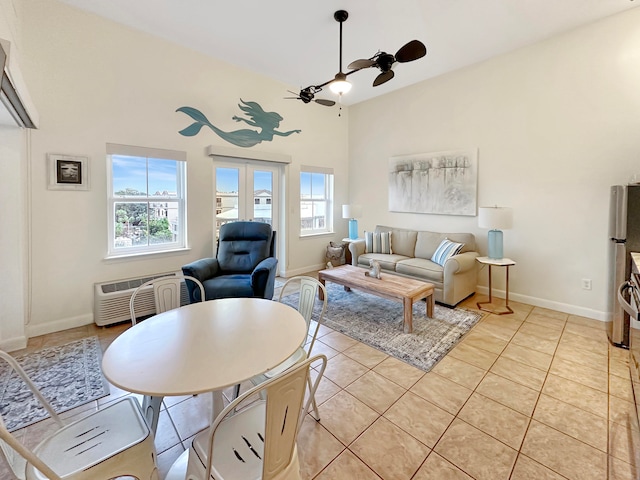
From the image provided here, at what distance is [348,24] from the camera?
323 cm

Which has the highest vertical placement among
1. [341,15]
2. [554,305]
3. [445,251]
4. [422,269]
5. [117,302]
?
[341,15]

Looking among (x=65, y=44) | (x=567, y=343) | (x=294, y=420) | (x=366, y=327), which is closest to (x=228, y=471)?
(x=294, y=420)

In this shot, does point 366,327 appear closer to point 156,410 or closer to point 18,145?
point 156,410

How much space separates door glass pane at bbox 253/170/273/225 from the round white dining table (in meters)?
3.25

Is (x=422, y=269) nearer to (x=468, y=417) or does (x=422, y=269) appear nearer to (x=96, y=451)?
(x=468, y=417)

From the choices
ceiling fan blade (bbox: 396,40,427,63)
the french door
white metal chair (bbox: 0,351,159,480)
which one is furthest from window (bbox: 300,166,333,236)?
white metal chair (bbox: 0,351,159,480)

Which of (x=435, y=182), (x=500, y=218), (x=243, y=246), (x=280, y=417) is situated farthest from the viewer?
(x=435, y=182)

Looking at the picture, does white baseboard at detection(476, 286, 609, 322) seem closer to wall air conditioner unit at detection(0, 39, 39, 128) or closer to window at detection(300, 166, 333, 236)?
window at detection(300, 166, 333, 236)

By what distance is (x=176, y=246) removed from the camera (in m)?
4.03

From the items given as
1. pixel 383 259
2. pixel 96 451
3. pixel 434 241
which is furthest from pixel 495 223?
pixel 96 451

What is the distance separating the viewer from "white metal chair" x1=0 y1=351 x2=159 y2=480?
104 cm

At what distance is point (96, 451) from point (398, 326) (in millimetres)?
2693

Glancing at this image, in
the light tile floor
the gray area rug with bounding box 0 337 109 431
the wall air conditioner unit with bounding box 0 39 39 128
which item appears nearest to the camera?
the light tile floor

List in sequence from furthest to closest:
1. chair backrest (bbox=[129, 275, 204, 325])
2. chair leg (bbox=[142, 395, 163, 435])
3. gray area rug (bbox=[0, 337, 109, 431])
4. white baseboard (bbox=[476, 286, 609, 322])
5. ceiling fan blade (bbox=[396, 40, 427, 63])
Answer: white baseboard (bbox=[476, 286, 609, 322]) < ceiling fan blade (bbox=[396, 40, 427, 63]) < chair backrest (bbox=[129, 275, 204, 325]) < gray area rug (bbox=[0, 337, 109, 431]) < chair leg (bbox=[142, 395, 163, 435])
